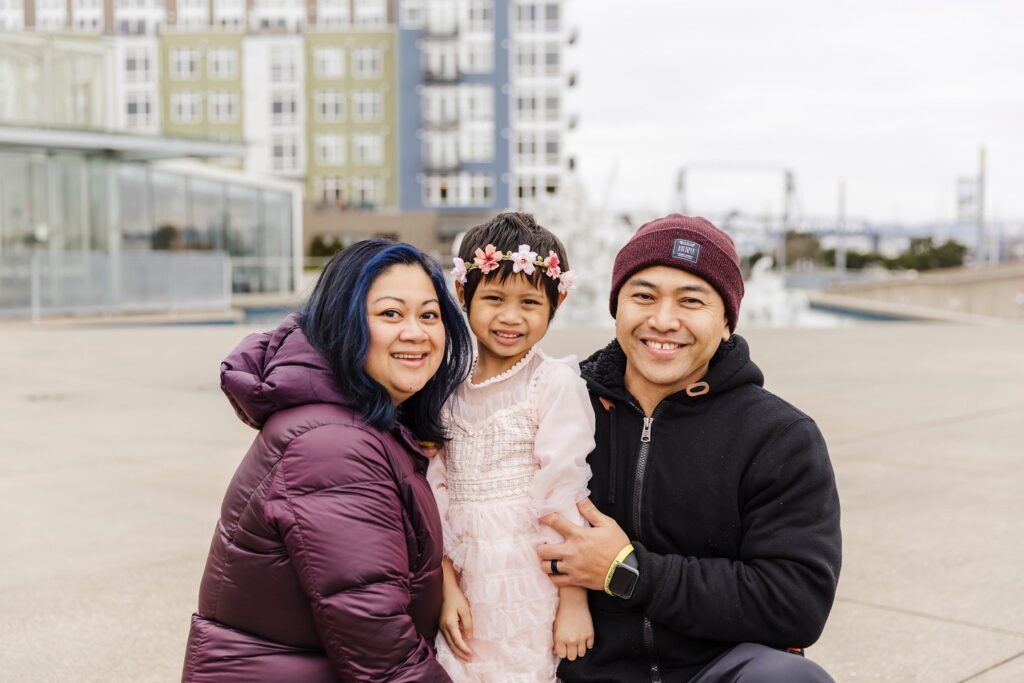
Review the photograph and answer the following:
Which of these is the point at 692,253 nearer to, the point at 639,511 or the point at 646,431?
the point at 646,431

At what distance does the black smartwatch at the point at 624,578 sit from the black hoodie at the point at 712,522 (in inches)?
0.6

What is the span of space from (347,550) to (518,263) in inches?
34.1

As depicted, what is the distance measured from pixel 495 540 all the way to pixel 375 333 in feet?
1.78

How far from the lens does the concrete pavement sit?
12.4 feet

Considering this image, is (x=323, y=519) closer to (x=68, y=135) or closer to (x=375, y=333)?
(x=375, y=333)

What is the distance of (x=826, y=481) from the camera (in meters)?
2.32

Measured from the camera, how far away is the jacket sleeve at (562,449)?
→ 8.13ft

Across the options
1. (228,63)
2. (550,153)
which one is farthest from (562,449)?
(228,63)

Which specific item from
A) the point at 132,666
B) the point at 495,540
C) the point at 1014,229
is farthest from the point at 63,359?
the point at 1014,229

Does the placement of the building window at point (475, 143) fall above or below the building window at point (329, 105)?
below

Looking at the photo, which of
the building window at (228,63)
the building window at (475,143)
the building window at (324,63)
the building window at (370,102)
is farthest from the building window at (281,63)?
the building window at (475,143)

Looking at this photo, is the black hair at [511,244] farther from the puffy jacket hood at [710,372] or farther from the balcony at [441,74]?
the balcony at [441,74]

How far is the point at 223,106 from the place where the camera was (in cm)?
7781

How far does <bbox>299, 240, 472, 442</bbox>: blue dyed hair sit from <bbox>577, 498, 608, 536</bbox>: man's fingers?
436 millimetres
